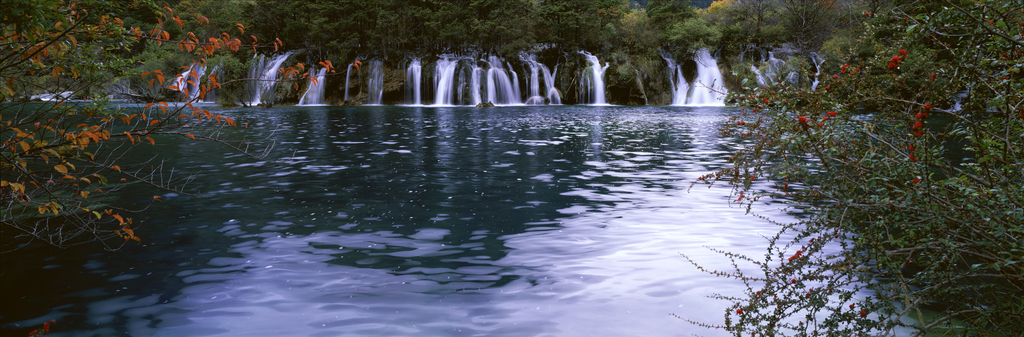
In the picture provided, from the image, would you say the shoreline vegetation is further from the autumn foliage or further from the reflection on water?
the reflection on water

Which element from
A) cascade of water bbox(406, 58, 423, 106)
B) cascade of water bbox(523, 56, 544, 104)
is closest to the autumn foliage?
cascade of water bbox(406, 58, 423, 106)

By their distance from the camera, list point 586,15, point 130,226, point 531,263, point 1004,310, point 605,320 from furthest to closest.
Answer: point 586,15 < point 130,226 < point 531,263 < point 605,320 < point 1004,310

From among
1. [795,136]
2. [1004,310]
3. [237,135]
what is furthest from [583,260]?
[237,135]

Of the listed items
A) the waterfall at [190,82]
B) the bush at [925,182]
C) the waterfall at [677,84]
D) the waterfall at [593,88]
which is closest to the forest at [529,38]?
the waterfall at [677,84]

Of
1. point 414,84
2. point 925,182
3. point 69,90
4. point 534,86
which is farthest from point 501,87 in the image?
point 925,182

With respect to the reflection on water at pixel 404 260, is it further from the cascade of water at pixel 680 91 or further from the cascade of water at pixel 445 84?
the cascade of water at pixel 680 91

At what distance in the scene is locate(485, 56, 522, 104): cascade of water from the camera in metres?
57.5

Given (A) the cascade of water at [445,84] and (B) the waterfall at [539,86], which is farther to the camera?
(B) the waterfall at [539,86]

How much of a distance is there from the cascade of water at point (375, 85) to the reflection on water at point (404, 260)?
47230mm

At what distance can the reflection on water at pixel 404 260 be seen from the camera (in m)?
5.18

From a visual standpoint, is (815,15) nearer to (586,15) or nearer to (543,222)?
(586,15)

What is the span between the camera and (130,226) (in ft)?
26.6

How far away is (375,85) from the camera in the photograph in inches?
2356

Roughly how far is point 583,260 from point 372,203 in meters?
4.54
